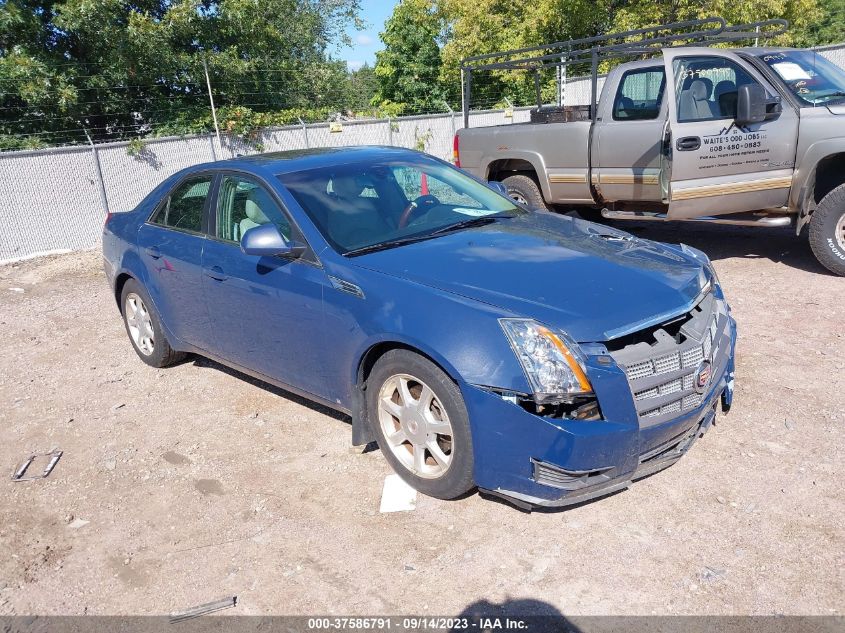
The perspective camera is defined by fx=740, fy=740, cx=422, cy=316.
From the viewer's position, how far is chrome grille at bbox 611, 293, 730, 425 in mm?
3244

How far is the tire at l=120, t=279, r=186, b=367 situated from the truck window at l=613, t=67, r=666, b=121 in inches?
200

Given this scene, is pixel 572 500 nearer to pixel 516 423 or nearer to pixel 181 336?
pixel 516 423

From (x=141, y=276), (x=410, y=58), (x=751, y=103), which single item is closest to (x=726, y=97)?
(x=751, y=103)

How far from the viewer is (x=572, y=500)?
128 inches

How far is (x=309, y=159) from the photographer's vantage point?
4801 millimetres

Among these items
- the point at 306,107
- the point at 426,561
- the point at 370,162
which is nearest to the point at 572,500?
the point at 426,561

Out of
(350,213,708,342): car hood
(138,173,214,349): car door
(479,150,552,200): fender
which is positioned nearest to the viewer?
(350,213,708,342): car hood

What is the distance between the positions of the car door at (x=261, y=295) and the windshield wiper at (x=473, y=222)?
0.82 metres

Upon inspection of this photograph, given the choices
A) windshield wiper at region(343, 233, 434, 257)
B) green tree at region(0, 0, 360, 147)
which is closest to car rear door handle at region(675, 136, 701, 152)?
windshield wiper at region(343, 233, 434, 257)

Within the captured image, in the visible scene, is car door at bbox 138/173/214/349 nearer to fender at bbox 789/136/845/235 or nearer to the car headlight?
the car headlight

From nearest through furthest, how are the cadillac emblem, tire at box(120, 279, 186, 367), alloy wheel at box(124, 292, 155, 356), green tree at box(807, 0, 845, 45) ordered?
the cadillac emblem
tire at box(120, 279, 186, 367)
alloy wheel at box(124, 292, 155, 356)
green tree at box(807, 0, 845, 45)

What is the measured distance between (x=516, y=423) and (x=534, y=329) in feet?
1.35

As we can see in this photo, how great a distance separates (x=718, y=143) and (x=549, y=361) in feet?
15.8

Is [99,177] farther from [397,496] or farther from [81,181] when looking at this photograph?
[397,496]
